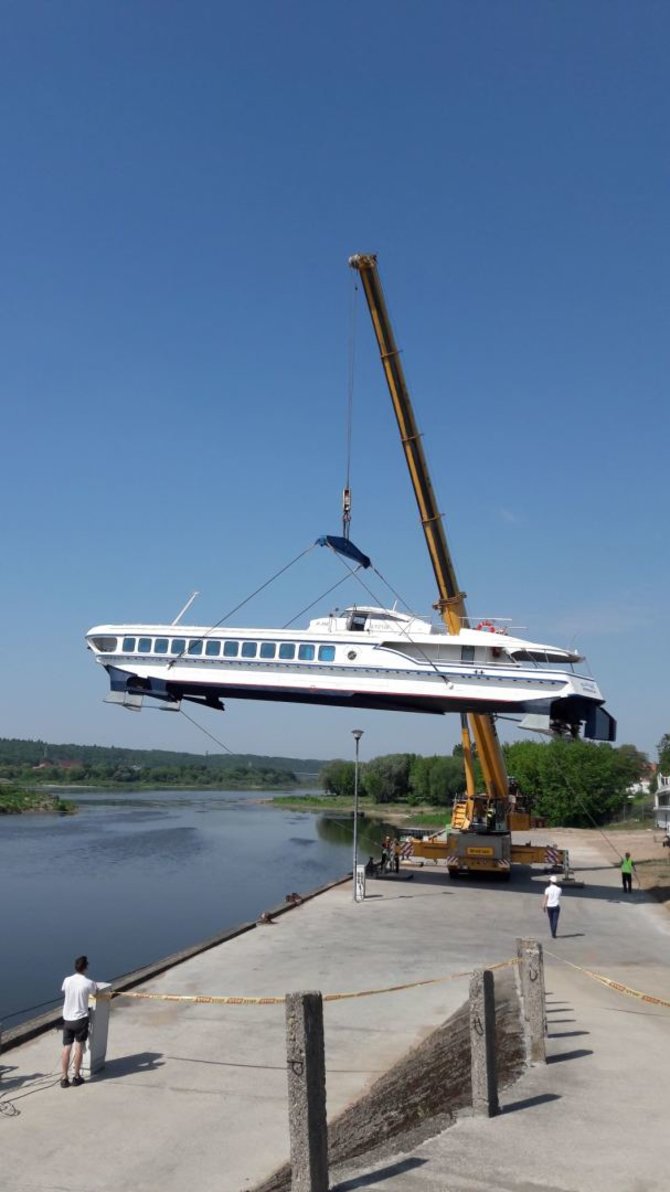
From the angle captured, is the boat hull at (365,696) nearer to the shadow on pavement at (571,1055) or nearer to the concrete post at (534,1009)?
the shadow on pavement at (571,1055)

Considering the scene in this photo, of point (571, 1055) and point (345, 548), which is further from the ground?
point (345, 548)

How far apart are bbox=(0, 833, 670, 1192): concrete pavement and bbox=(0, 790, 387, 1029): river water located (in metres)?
2.33

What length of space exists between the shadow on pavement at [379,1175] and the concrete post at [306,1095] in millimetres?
241

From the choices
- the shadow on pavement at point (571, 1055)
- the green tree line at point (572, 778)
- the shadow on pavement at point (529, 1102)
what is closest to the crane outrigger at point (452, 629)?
the shadow on pavement at point (571, 1055)

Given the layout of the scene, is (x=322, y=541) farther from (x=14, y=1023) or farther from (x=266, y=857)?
(x=266, y=857)

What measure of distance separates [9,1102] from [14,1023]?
902cm

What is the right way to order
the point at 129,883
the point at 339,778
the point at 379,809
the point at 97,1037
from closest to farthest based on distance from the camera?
the point at 97,1037 → the point at 129,883 → the point at 379,809 → the point at 339,778

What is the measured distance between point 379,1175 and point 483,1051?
148cm

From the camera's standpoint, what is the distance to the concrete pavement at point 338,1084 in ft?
23.5

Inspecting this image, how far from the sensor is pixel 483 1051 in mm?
7836

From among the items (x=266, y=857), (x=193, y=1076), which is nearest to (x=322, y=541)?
(x=193, y=1076)

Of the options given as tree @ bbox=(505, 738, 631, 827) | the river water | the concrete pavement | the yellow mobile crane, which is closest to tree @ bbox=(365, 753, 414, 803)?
the river water

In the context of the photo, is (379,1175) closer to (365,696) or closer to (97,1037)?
(97,1037)

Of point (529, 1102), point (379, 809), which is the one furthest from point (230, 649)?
point (379, 809)
